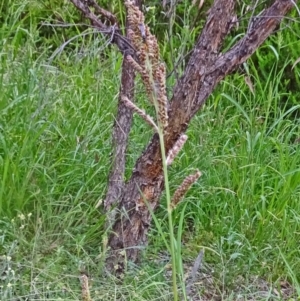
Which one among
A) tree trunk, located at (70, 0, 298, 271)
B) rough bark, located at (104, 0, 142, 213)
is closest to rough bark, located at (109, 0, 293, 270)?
tree trunk, located at (70, 0, 298, 271)

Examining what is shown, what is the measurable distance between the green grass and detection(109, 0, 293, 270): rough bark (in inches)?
6.2

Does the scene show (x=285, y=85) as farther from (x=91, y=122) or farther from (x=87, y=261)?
(x=87, y=261)

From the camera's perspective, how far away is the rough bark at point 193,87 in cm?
236

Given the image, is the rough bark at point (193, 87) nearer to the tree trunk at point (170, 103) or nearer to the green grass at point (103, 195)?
the tree trunk at point (170, 103)

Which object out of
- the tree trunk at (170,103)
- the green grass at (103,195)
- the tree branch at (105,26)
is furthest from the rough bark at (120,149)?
the tree branch at (105,26)

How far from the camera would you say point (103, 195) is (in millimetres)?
2986

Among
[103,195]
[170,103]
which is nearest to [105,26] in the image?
[170,103]

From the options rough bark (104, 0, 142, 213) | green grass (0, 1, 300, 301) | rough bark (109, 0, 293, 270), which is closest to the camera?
rough bark (109, 0, 293, 270)

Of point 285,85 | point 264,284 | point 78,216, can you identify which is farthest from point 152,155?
point 285,85

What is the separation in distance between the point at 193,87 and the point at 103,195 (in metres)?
0.76

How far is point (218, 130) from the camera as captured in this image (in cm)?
378

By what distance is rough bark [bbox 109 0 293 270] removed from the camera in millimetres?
2355

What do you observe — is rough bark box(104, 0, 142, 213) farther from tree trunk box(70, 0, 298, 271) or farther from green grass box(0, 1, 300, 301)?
green grass box(0, 1, 300, 301)

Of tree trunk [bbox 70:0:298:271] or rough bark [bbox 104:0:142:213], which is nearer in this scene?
tree trunk [bbox 70:0:298:271]
